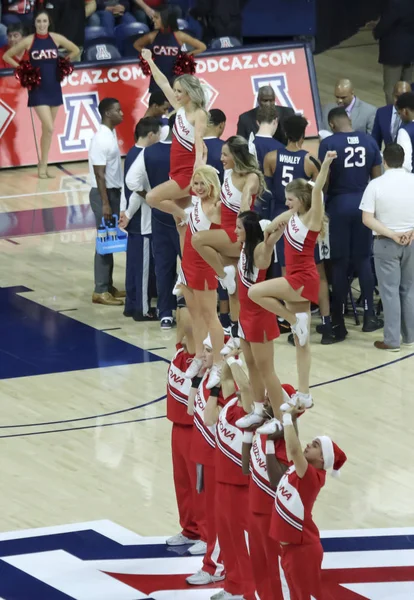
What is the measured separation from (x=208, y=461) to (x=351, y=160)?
15.5 feet

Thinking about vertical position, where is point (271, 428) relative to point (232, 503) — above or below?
above

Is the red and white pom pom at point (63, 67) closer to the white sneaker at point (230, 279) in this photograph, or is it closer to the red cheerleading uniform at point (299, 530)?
the white sneaker at point (230, 279)

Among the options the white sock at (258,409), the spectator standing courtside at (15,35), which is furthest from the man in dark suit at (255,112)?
the white sock at (258,409)

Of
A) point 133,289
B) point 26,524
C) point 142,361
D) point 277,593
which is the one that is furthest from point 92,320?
point 277,593

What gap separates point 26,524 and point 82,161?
10646 mm

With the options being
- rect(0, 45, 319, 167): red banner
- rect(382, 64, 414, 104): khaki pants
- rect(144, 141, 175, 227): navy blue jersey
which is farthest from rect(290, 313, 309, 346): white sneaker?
rect(382, 64, 414, 104): khaki pants

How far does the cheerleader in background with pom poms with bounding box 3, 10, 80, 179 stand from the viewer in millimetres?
17656

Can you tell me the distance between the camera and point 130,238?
1287 centimetres

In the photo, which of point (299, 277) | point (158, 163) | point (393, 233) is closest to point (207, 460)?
point (299, 277)

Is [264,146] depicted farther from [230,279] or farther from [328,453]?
[328,453]

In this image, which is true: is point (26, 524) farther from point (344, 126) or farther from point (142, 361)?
point (344, 126)

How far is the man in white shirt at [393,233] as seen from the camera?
11.6 meters

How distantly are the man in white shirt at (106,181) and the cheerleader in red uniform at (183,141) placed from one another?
2.42 metres

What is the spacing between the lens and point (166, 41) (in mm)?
18625
